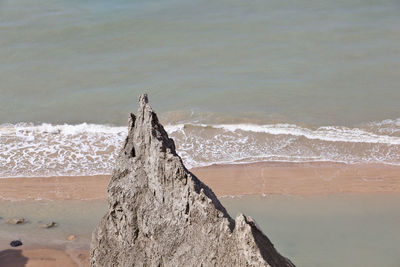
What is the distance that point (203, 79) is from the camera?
763 inches

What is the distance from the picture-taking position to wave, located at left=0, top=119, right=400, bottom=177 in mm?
14109

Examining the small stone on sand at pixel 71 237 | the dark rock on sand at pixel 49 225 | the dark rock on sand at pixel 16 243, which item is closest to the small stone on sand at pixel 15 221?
the dark rock on sand at pixel 49 225

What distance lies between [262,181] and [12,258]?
548 centimetres

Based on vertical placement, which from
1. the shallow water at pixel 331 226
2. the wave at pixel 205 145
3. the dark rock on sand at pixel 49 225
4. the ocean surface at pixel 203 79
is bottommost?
the shallow water at pixel 331 226

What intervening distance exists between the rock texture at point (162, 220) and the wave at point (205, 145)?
6015mm

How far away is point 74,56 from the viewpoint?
844 inches

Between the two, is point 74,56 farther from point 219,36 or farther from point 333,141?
point 333,141

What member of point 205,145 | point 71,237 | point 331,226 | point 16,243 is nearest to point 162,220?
point 71,237

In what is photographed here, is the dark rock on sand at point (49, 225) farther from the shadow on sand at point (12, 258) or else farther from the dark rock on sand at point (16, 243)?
the shadow on sand at point (12, 258)

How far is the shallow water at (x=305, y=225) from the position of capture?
10176 millimetres

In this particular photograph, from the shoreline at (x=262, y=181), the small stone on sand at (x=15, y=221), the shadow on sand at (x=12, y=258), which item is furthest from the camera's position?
the shoreline at (x=262, y=181)

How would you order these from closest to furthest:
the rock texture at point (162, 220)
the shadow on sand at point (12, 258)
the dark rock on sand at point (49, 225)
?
the rock texture at point (162, 220), the shadow on sand at point (12, 258), the dark rock on sand at point (49, 225)

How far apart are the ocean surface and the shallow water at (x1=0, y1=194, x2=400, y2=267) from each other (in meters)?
2.12

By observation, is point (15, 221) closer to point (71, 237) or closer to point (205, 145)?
point (71, 237)
